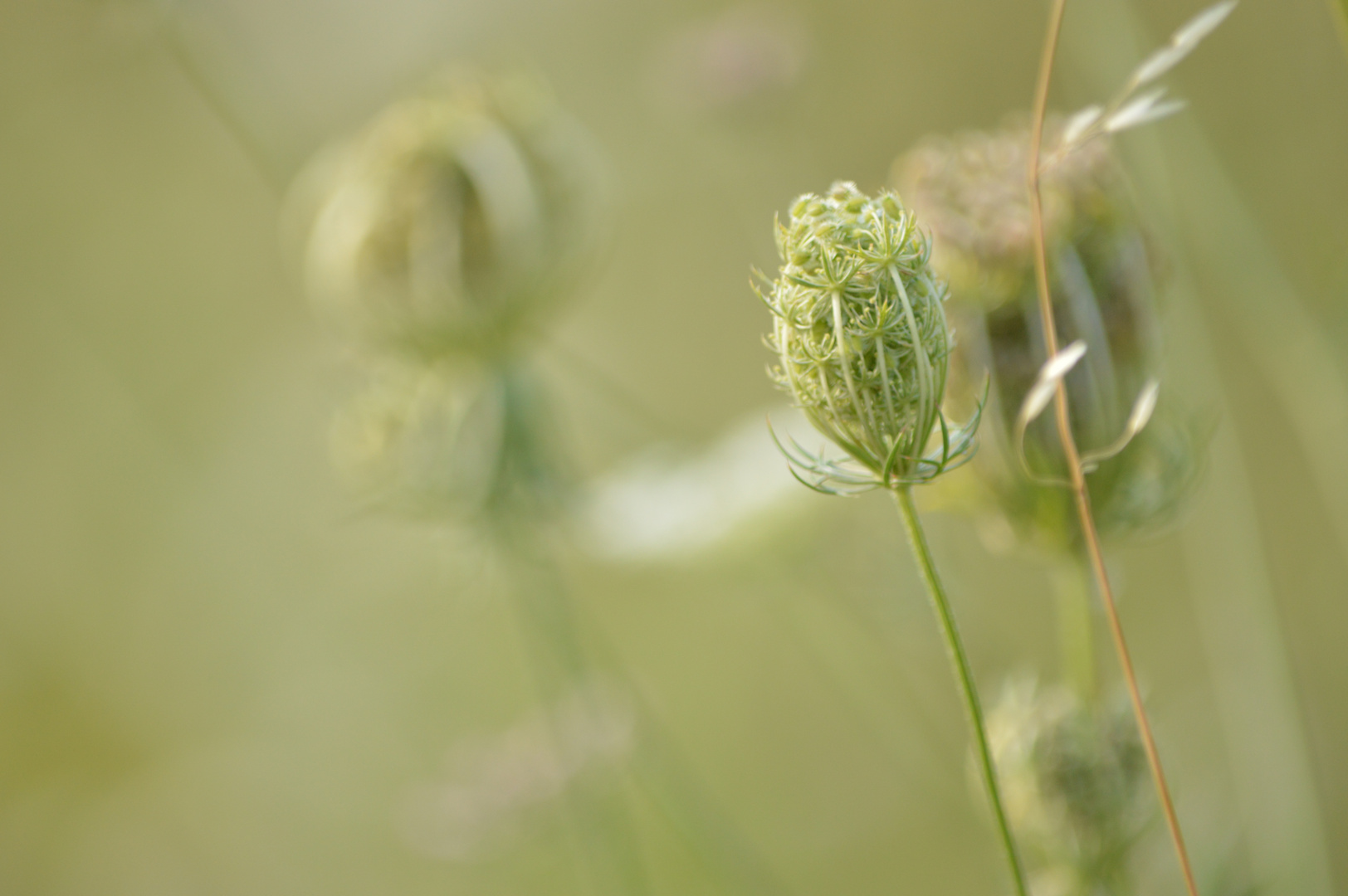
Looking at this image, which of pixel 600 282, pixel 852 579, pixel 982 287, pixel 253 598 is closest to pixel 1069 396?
pixel 982 287

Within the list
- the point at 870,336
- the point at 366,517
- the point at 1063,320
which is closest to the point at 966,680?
the point at 870,336

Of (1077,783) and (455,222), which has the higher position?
(455,222)

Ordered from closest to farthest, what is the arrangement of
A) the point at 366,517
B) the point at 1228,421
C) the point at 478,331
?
1. the point at 1228,421
2. the point at 478,331
3. the point at 366,517

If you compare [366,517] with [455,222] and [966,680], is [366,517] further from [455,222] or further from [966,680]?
[966,680]

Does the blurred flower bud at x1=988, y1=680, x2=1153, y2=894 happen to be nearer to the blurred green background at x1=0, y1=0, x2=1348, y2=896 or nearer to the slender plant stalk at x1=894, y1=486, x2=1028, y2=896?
the slender plant stalk at x1=894, y1=486, x2=1028, y2=896

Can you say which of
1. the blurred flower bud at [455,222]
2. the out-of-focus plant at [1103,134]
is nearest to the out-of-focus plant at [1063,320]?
the out-of-focus plant at [1103,134]

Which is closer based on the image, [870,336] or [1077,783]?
[870,336]

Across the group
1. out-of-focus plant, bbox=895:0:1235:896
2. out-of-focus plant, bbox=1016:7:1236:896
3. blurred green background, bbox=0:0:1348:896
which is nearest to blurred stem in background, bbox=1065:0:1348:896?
out-of-focus plant, bbox=895:0:1235:896
